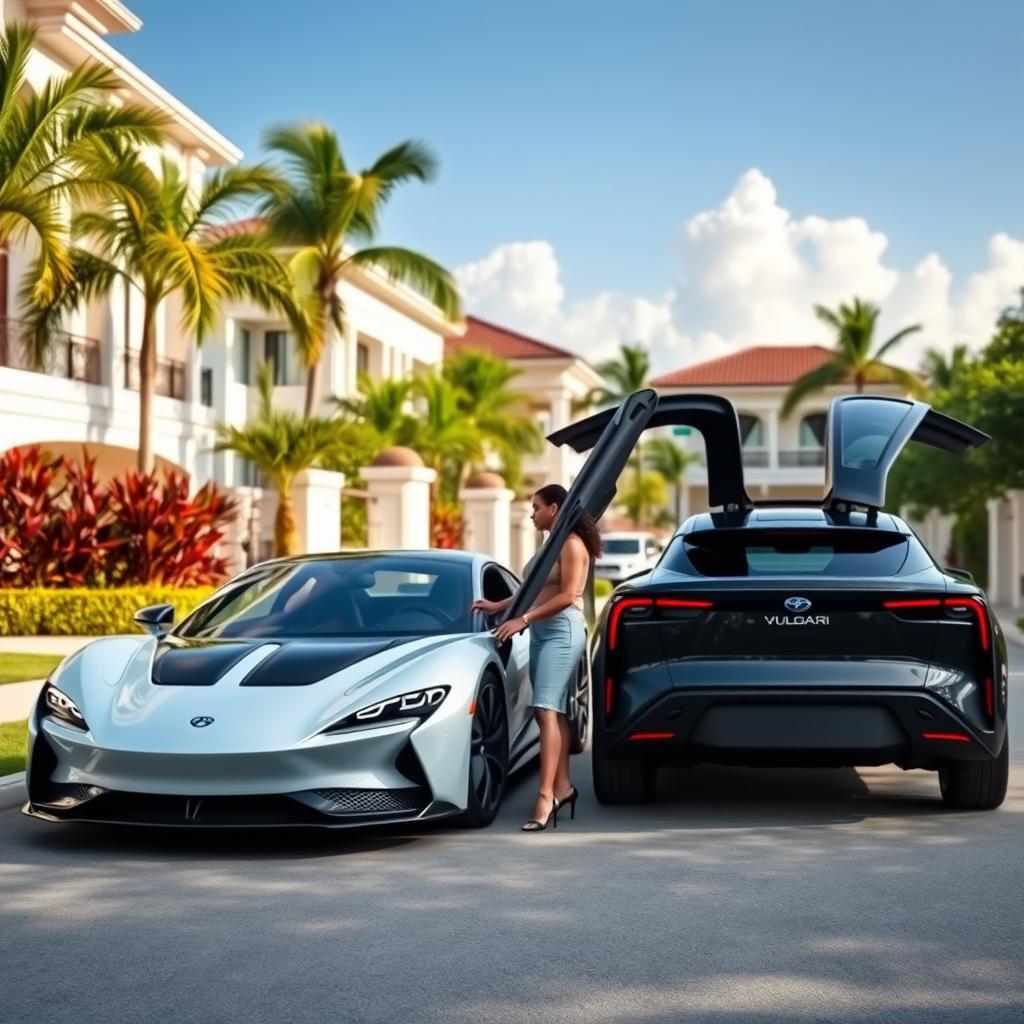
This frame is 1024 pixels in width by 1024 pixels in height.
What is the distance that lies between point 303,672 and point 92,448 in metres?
22.0

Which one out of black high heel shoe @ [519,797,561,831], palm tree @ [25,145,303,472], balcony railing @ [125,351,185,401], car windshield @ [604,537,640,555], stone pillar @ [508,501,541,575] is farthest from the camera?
car windshield @ [604,537,640,555]

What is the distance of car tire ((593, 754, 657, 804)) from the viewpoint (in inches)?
326

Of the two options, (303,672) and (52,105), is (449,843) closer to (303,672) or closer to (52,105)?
(303,672)

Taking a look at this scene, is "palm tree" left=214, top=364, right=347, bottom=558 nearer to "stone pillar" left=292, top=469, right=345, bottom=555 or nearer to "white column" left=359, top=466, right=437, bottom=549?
"stone pillar" left=292, top=469, right=345, bottom=555

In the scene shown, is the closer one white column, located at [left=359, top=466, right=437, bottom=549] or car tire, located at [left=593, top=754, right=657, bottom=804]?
car tire, located at [left=593, top=754, right=657, bottom=804]

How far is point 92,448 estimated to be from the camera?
28.4 m

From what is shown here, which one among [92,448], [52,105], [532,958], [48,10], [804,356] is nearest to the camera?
[532,958]

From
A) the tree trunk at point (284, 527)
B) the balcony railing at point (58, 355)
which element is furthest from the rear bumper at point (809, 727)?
the tree trunk at point (284, 527)

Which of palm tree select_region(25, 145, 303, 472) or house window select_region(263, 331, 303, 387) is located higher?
house window select_region(263, 331, 303, 387)

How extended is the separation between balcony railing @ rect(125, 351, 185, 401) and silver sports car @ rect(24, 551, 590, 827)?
21.2 metres

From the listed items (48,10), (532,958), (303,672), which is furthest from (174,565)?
(532,958)

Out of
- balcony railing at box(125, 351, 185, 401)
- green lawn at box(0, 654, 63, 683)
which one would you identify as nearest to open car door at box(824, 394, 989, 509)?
green lawn at box(0, 654, 63, 683)

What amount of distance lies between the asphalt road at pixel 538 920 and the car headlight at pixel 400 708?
0.59 meters

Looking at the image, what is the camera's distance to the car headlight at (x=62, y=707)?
7.17 m
